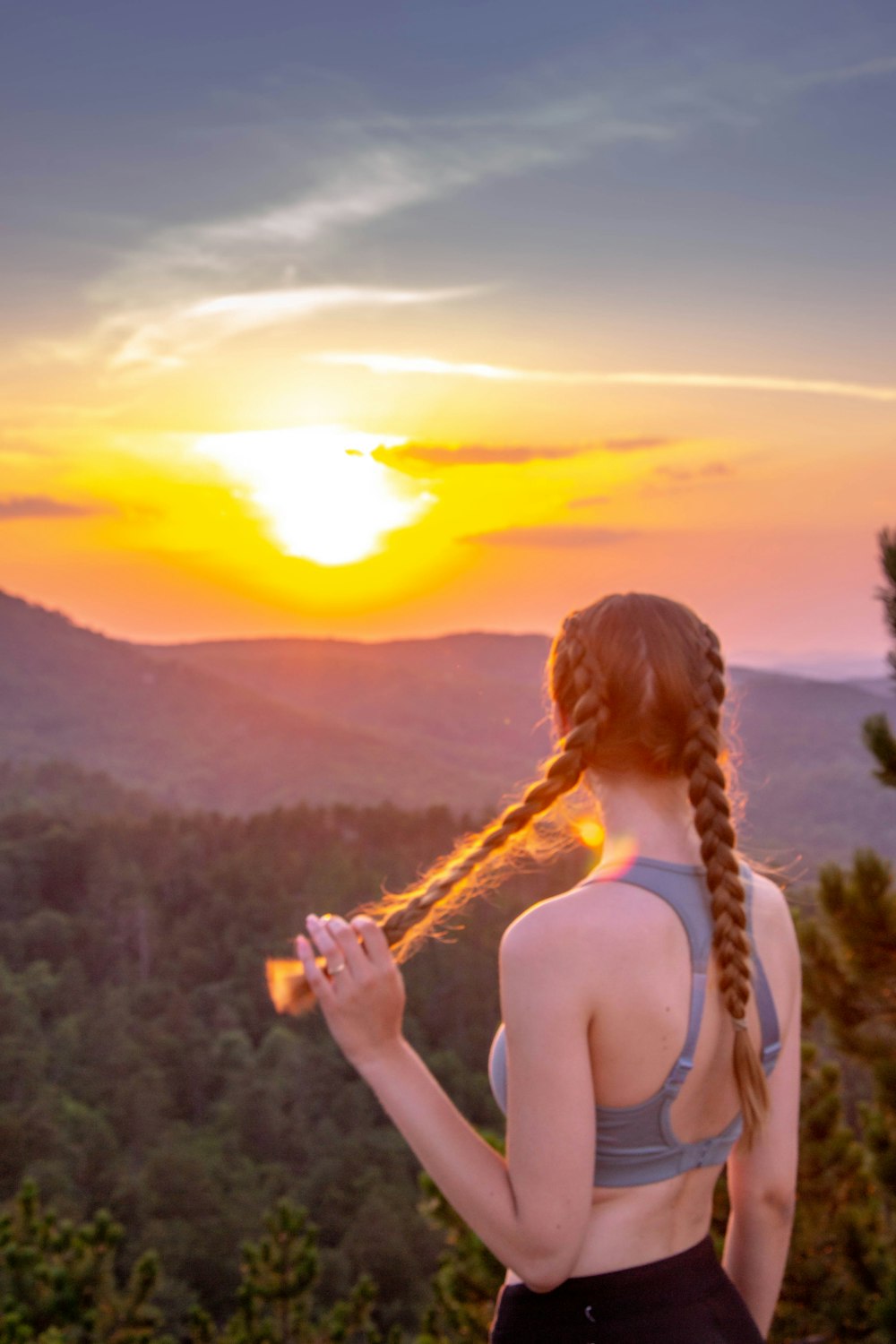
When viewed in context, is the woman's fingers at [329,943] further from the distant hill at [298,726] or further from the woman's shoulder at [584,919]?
the distant hill at [298,726]

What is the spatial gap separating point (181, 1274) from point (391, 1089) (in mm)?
37979

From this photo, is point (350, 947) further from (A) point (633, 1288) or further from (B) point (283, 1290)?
(B) point (283, 1290)

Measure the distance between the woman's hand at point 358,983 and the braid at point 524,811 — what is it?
0.03 meters

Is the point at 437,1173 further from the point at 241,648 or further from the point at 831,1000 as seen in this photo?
the point at 241,648

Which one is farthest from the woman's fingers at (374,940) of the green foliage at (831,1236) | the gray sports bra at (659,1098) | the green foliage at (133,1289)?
the green foliage at (133,1289)

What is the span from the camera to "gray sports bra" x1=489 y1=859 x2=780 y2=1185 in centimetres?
141

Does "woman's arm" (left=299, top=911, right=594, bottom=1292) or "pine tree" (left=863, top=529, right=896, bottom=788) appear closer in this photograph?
"woman's arm" (left=299, top=911, right=594, bottom=1292)

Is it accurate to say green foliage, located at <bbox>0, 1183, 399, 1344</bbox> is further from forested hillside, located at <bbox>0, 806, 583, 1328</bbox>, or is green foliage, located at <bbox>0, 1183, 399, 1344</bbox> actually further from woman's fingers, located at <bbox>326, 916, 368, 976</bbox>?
woman's fingers, located at <bbox>326, 916, 368, 976</bbox>

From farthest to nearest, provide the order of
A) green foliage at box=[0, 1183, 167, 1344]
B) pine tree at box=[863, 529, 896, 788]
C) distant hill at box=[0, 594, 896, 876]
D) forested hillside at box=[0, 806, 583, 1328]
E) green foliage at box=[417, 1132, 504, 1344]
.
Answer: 1. distant hill at box=[0, 594, 896, 876]
2. forested hillside at box=[0, 806, 583, 1328]
3. green foliage at box=[0, 1183, 167, 1344]
4. green foliage at box=[417, 1132, 504, 1344]
5. pine tree at box=[863, 529, 896, 788]

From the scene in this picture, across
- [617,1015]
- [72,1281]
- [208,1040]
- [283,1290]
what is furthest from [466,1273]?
[208,1040]

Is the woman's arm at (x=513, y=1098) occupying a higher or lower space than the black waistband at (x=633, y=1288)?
higher

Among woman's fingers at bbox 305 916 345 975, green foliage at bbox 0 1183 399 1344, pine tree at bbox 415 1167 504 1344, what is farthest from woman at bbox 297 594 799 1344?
green foliage at bbox 0 1183 399 1344

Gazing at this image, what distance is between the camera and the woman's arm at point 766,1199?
5.48 ft

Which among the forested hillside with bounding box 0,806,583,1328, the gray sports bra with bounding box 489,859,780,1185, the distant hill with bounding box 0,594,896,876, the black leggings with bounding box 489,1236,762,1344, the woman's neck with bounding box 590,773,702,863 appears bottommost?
the forested hillside with bounding box 0,806,583,1328
